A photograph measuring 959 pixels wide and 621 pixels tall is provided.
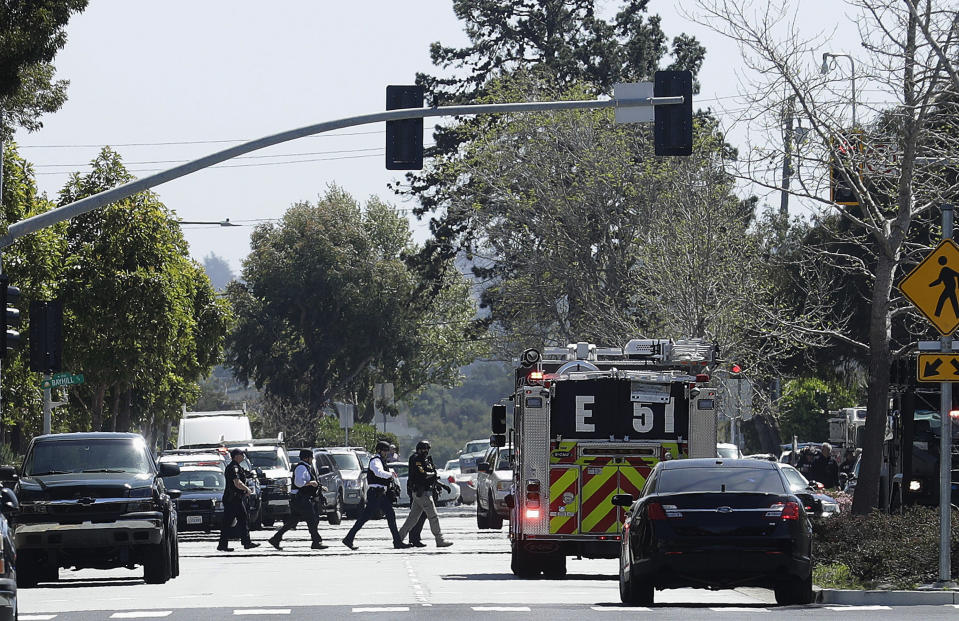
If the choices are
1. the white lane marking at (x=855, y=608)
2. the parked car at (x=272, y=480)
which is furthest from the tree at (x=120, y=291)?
the white lane marking at (x=855, y=608)

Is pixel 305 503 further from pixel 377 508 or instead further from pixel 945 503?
pixel 945 503

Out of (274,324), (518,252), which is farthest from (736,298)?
(274,324)

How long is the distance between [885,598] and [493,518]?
20.9 m

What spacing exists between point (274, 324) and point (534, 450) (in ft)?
195

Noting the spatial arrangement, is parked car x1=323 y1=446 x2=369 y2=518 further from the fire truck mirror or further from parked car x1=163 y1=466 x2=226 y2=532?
the fire truck mirror

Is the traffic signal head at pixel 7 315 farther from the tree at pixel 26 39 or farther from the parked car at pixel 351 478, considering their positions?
the parked car at pixel 351 478

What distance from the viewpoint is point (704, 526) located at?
1692cm

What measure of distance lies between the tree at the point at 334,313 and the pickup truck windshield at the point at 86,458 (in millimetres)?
54252

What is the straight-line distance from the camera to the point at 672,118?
22.8 metres

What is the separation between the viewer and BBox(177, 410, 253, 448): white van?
48.8 metres

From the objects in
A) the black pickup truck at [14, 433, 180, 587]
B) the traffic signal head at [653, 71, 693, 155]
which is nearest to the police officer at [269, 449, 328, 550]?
the black pickup truck at [14, 433, 180, 587]

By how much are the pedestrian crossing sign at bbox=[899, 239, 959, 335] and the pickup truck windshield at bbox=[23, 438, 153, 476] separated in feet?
31.1

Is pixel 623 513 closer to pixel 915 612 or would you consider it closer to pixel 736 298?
pixel 915 612

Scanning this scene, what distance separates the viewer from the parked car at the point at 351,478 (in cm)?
4747
